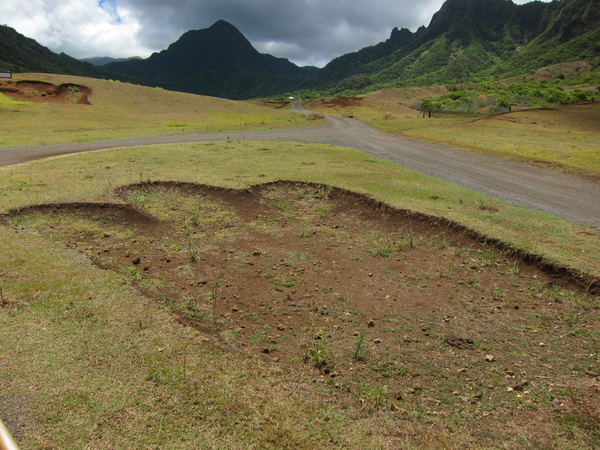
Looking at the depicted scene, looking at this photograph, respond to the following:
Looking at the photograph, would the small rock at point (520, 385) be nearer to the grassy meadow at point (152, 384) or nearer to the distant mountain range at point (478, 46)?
the grassy meadow at point (152, 384)

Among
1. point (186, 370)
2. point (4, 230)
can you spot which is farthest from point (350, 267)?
point (4, 230)

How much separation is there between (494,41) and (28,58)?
19046 centimetres

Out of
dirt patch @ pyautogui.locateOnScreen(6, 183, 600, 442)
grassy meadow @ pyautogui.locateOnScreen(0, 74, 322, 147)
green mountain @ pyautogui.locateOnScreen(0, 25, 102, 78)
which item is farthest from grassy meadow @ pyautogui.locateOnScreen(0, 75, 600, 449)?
green mountain @ pyautogui.locateOnScreen(0, 25, 102, 78)

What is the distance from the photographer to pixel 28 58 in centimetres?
12425

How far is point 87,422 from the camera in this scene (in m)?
2.82

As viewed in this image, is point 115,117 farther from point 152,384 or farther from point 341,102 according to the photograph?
point 341,102

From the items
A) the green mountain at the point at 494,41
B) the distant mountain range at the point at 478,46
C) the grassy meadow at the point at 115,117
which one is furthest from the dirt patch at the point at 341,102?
the green mountain at the point at 494,41

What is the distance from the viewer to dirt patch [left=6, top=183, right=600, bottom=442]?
12.5 feet

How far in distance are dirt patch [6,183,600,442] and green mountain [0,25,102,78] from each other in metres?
123

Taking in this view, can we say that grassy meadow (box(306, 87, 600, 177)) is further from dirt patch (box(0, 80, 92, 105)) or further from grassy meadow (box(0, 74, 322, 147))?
dirt patch (box(0, 80, 92, 105))

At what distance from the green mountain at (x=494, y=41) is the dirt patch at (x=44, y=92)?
10738 centimetres

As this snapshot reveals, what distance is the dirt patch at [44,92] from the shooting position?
42225 millimetres

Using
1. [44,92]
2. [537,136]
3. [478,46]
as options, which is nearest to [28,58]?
[44,92]

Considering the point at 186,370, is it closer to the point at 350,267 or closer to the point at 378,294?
the point at 378,294
